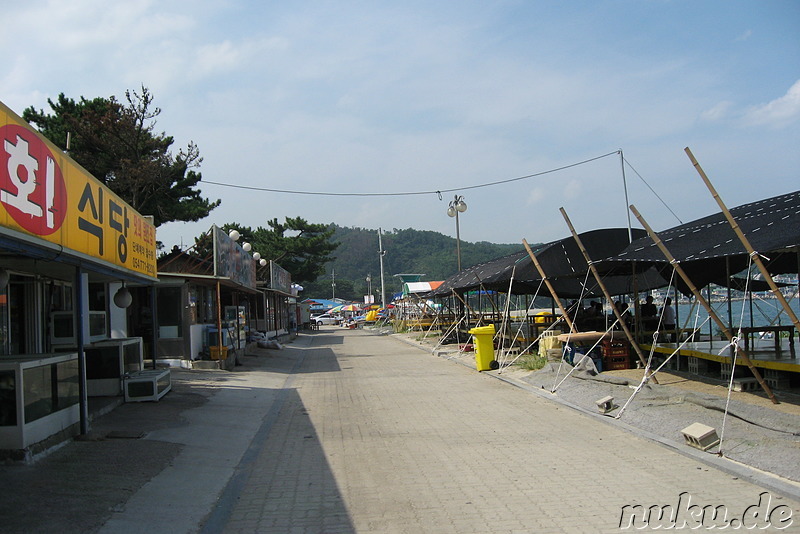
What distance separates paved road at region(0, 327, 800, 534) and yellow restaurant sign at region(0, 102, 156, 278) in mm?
2455

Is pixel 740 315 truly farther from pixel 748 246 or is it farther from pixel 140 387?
pixel 140 387

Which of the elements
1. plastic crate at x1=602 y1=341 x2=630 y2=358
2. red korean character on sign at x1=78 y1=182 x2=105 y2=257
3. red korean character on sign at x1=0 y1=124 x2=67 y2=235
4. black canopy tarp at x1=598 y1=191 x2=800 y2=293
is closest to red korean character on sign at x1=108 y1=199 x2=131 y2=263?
red korean character on sign at x1=78 y1=182 x2=105 y2=257

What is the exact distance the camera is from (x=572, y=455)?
784cm

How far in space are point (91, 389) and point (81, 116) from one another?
20.2 meters

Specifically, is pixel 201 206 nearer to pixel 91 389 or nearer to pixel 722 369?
pixel 91 389

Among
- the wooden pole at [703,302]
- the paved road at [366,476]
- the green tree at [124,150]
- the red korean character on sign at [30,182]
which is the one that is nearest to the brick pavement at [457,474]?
the paved road at [366,476]

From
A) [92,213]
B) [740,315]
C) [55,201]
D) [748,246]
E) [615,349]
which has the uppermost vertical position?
[92,213]

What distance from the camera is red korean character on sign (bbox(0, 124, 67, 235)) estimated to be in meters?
5.99

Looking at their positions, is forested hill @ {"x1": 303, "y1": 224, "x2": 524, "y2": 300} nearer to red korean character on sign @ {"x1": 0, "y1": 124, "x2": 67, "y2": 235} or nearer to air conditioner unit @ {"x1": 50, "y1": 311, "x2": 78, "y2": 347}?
air conditioner unit @ {"x1": 50, "y1": 311, "x2": 78, "y2": 347}

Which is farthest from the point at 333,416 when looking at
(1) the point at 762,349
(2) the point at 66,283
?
(1) the point at 762,349

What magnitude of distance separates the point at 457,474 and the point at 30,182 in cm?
531

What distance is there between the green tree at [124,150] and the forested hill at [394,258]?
8559 cm

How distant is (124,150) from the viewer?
2759cm

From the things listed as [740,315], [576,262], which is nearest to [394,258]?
[740,315]
